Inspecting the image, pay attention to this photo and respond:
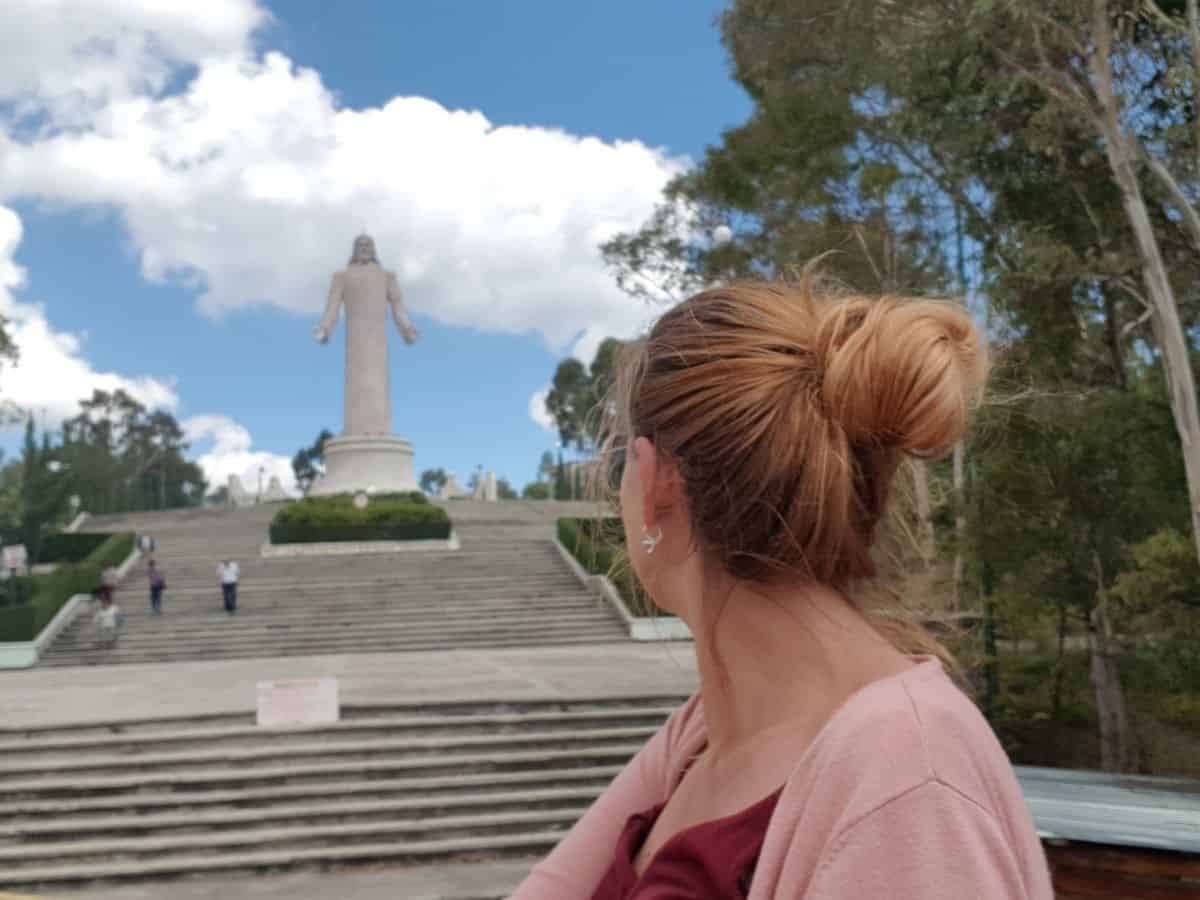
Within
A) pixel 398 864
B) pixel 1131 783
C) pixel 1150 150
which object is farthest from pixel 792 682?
pixel 1150 150

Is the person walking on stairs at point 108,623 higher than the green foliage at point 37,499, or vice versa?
the green foliage at point 37,499

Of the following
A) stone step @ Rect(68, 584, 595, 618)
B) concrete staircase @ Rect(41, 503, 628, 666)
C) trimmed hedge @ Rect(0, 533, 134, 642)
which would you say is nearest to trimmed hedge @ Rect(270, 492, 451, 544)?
concrete staircase @ Rect(41, 503, 628, 666)

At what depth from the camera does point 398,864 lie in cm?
707

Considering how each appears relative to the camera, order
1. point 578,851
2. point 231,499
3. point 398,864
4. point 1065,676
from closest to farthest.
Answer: point 578,851
point 398,864
point 1065,676
point 231,499

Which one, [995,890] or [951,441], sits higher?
[951,441]

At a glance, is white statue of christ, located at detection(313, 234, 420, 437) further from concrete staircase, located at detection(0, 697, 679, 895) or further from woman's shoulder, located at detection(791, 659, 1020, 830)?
woman's shoulder, located at detection(791, 659, 1020, 830)

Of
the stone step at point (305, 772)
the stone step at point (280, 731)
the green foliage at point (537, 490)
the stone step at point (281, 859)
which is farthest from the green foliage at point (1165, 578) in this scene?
the green foliage at point (537, 490)

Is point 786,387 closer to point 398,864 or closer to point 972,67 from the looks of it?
point 398,864

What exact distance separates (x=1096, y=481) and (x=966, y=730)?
32.0 feet

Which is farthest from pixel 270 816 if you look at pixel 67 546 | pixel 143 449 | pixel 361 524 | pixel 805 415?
pixel 143 449

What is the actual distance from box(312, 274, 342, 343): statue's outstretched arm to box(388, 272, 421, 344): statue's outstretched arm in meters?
1.57

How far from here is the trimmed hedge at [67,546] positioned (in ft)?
80.8

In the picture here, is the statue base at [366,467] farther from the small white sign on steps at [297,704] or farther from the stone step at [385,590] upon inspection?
the small white sign on steps at [297,704]

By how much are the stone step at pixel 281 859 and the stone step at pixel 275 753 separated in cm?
112
